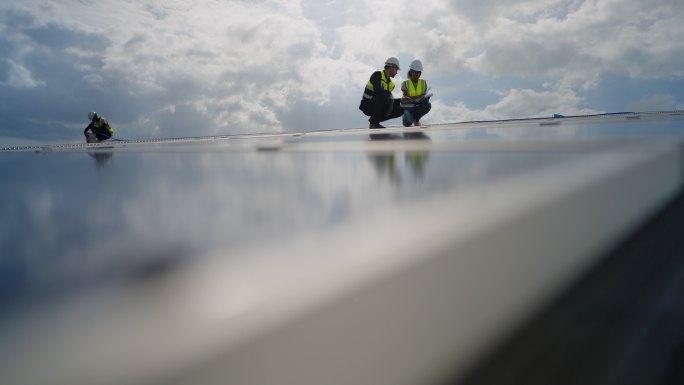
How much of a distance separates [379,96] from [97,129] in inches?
239

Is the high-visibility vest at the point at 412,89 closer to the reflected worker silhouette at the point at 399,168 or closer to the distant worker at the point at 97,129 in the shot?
the reflected worker silhouette at the point at 399,168

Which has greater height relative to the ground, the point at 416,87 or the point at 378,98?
the point at 416,87

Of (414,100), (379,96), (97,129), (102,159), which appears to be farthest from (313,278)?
(97,129)

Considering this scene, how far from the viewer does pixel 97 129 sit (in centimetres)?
818

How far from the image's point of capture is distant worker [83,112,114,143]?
8.14 m

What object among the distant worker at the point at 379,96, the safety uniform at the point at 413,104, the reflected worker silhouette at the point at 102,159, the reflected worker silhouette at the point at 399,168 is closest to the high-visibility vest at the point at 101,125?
the distant worker at the point at 379,96

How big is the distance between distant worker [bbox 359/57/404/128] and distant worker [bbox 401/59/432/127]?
0.19 m

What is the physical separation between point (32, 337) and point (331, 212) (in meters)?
0.28

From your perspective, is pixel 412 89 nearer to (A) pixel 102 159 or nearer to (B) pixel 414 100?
(B) pixel 414 100

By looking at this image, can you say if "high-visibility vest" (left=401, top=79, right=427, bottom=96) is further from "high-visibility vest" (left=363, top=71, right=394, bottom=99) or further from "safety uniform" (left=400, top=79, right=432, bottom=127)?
"high-visibility vest" (left=363, top=71, right=394, bottom=99)

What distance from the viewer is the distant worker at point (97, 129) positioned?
8.14m

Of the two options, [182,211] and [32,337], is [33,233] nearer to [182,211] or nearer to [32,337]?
[182,211]

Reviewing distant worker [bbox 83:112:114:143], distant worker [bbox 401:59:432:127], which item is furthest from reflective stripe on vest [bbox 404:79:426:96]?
distant worker [bbox 83:112:114:143]

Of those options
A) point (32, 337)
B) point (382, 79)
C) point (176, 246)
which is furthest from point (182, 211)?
point (382, 79)
